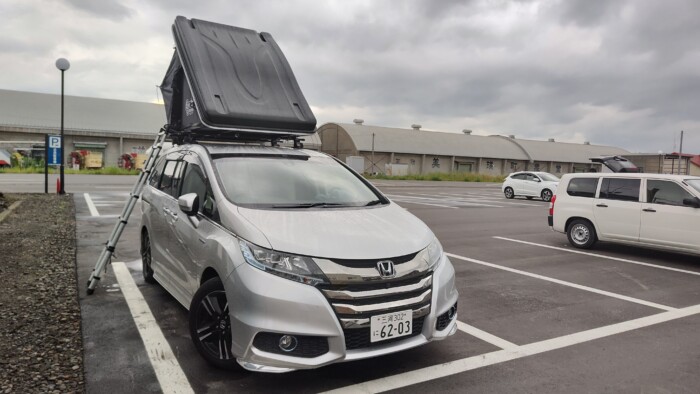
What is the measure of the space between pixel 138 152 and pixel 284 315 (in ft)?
145

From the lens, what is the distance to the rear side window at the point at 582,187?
9289 mm

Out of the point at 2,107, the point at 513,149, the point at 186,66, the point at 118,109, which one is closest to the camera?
the point at 186,66

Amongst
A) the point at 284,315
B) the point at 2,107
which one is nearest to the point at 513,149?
the point at 2,107

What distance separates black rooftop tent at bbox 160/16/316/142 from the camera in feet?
16.2

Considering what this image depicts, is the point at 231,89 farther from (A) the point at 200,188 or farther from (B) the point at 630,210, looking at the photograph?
(B) the point at 630,210

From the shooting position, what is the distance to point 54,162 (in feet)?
53.9

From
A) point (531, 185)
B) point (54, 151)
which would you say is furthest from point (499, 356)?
point (531, 185)

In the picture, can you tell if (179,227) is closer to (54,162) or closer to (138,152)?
(54,162)

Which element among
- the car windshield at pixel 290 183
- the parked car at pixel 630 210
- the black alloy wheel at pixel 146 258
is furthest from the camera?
the parked car at pixel 630 210

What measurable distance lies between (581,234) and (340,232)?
7591mm

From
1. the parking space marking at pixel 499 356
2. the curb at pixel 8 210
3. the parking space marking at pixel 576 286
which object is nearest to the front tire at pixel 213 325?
the parking space marking at pixel 499 356

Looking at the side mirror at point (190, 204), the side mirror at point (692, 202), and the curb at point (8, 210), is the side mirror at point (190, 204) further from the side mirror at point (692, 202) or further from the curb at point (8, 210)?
the curb at point (8, 210)

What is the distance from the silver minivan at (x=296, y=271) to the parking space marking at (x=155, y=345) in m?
0.26

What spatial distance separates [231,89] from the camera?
514cm
